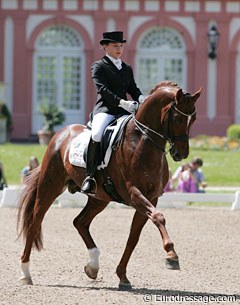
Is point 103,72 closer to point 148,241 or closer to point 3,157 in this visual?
point 148,241

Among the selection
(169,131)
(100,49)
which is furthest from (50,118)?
(169,131)

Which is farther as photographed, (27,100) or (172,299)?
(27,100)

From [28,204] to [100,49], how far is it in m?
22.2

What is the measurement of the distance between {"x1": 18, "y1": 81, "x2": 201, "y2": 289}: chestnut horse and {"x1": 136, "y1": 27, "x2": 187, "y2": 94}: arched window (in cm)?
2233

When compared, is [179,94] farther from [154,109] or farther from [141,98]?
[141,98]

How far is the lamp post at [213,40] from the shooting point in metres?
31.4

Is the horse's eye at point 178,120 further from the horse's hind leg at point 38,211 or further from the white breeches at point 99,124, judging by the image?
the horse's hind leg at point 38,211

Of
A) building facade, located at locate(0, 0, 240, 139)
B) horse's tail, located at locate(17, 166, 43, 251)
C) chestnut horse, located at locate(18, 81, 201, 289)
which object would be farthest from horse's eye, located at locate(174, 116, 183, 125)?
building facade, located at locate(0, 0, 240, 139)

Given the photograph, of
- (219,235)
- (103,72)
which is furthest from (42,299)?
(219,235)

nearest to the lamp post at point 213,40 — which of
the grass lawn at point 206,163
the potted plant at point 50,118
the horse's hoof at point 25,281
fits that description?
the potted plant at point 50,118

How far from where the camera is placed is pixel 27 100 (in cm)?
3194

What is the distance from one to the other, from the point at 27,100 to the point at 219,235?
19.2 meters

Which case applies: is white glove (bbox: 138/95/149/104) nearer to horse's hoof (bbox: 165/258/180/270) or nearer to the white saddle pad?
the white saddle pad

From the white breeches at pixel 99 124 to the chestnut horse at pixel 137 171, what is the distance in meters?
0.28
